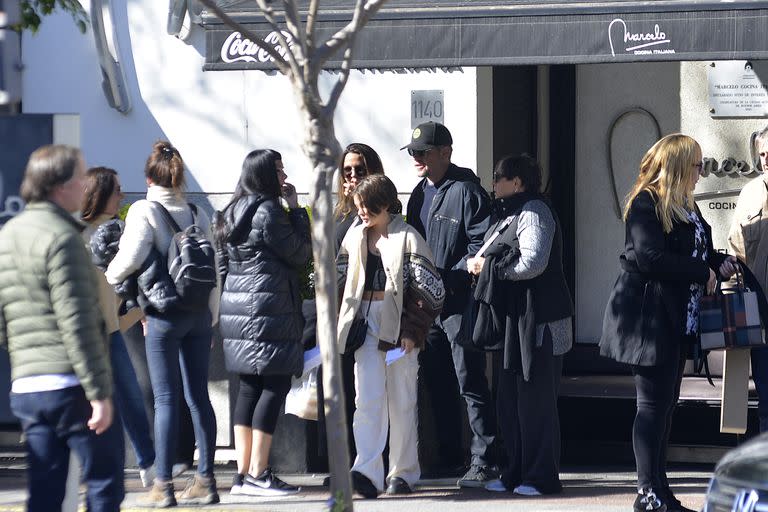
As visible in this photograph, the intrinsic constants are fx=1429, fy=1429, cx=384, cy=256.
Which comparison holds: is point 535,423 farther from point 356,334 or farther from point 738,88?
point 738,88

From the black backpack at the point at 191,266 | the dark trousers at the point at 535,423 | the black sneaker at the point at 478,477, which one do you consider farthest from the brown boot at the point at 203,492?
the dark trousers at the point at 535,423

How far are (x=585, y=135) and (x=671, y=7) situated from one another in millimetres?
2745

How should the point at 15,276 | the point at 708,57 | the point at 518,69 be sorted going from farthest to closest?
the point at 518,69 → the point at 708,57 → the point at 15,276

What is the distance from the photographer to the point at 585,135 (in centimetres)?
1067

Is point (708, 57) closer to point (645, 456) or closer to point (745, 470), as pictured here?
point (645, 456)

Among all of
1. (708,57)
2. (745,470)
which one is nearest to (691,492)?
(708,57)

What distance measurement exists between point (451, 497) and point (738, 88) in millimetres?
3972

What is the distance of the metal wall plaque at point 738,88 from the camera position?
1011 cm

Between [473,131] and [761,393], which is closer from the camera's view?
[761,393]

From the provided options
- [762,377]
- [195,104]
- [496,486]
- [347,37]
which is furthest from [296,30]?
[195,104]

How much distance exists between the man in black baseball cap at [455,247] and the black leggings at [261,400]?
1.07 meters

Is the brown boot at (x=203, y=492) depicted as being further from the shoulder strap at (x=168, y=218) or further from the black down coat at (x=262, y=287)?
the shoulder strap at (x=168, y=218)

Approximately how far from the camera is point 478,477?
8258 millimetres

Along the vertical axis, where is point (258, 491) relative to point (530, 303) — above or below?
below
